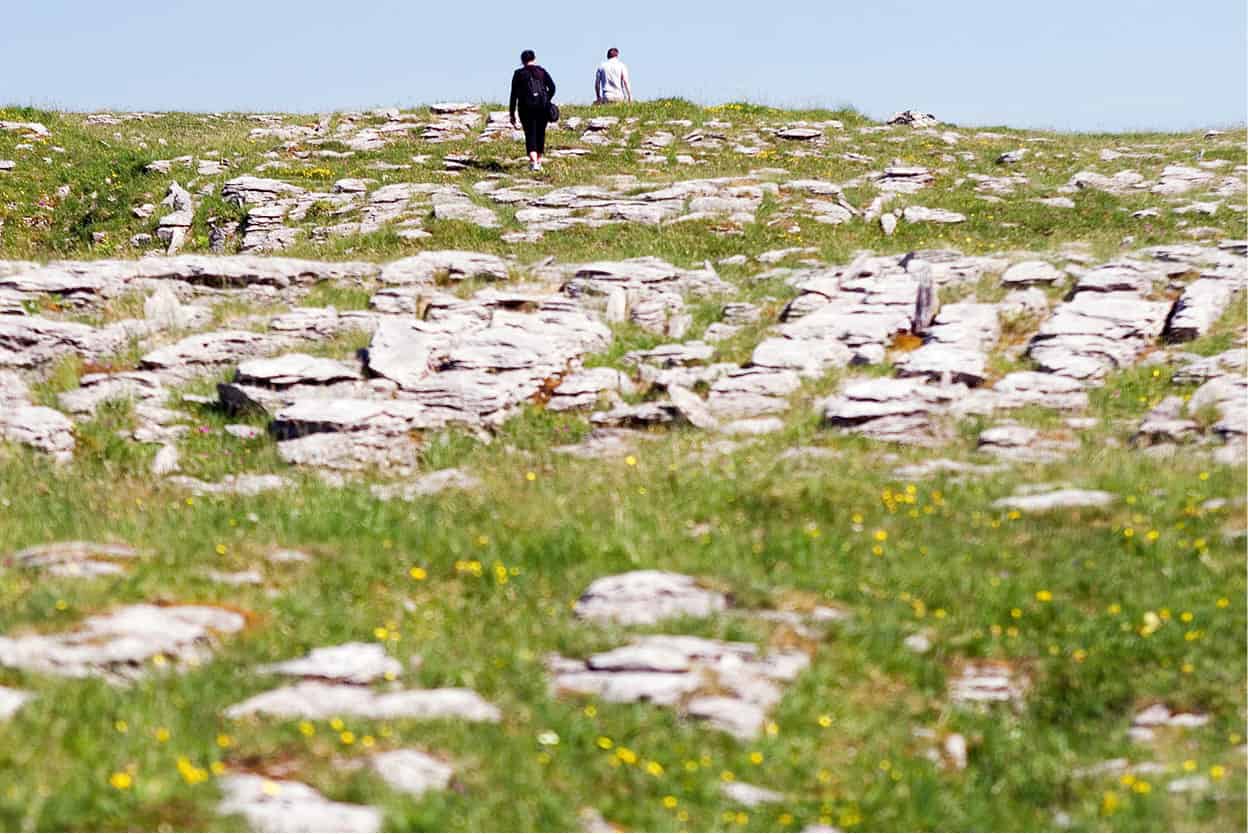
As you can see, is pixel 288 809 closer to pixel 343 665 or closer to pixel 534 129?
pixel 343 665

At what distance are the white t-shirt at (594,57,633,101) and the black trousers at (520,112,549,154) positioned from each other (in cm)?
979

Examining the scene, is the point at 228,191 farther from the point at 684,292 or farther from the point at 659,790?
the point at 659,790

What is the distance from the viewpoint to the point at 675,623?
825 cm

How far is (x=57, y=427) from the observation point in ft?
43.8

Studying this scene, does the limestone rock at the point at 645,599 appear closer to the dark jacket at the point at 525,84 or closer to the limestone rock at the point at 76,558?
the limestone rock at the point at 76,558

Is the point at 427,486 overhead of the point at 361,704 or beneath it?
overhead

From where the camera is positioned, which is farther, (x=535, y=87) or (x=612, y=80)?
(x=612, y=80)

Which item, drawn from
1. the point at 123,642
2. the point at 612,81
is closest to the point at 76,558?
the point at 123,642

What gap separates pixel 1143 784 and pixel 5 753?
673 centimetres

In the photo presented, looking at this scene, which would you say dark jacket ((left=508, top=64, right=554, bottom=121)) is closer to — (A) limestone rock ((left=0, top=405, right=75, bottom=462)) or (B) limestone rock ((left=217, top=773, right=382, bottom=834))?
(A) limestone rock ((left=0, top=405, right=75, bottom=462))

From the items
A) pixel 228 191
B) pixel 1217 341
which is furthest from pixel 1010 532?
pixel 228 191

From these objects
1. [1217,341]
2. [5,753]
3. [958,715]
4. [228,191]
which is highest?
[228,191]

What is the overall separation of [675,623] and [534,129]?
2240 cm

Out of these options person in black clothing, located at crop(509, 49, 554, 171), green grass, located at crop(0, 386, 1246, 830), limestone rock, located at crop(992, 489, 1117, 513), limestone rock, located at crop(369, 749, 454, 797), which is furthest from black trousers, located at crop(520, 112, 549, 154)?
limestone rock, located at crop(369, 749, 454, 797)
